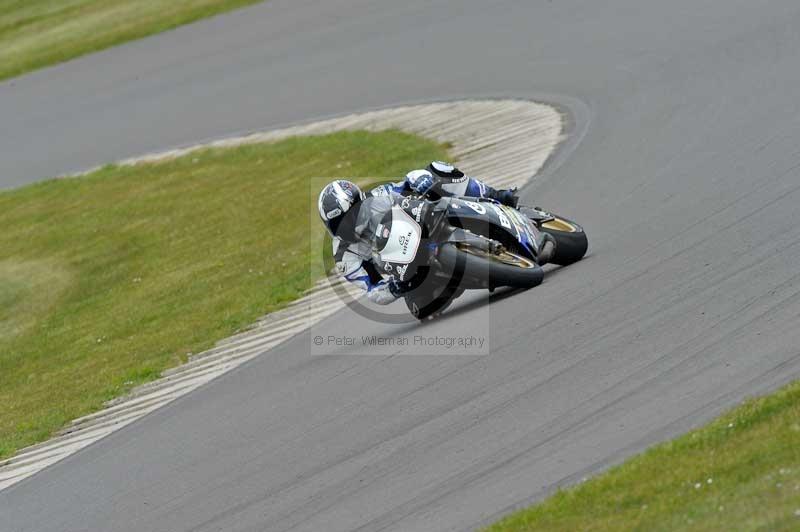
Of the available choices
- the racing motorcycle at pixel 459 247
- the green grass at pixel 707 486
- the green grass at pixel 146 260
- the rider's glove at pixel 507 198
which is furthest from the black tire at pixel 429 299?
the green grass at pixel 707 486

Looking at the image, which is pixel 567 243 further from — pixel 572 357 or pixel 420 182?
pixel 572 357

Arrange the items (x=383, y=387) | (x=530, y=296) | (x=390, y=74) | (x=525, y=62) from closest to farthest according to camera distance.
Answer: (x=383, y=387), (x=530, y=296), (x=525, y=62), (x=390, y=74)

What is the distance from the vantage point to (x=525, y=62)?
726 inches

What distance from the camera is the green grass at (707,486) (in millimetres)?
5633

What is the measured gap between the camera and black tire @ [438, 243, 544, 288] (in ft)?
33.4

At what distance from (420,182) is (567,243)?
1.45 m

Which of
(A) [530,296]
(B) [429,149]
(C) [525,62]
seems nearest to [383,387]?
(A) [530,296]

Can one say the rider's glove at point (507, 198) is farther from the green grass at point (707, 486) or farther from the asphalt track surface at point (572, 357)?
the green grass at point (707, 486)

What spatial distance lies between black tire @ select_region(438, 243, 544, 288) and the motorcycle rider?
0.51m

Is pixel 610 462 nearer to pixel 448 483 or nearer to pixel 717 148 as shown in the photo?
pixel 448 483

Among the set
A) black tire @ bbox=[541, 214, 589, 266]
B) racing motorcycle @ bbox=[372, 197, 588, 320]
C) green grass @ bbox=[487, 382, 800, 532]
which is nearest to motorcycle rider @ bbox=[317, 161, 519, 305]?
racing motorcycle @ bbox=[372, 197, 588, 320]

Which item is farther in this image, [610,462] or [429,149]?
[429,149]

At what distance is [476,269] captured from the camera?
401 inches

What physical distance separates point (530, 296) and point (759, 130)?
14.0 feet
